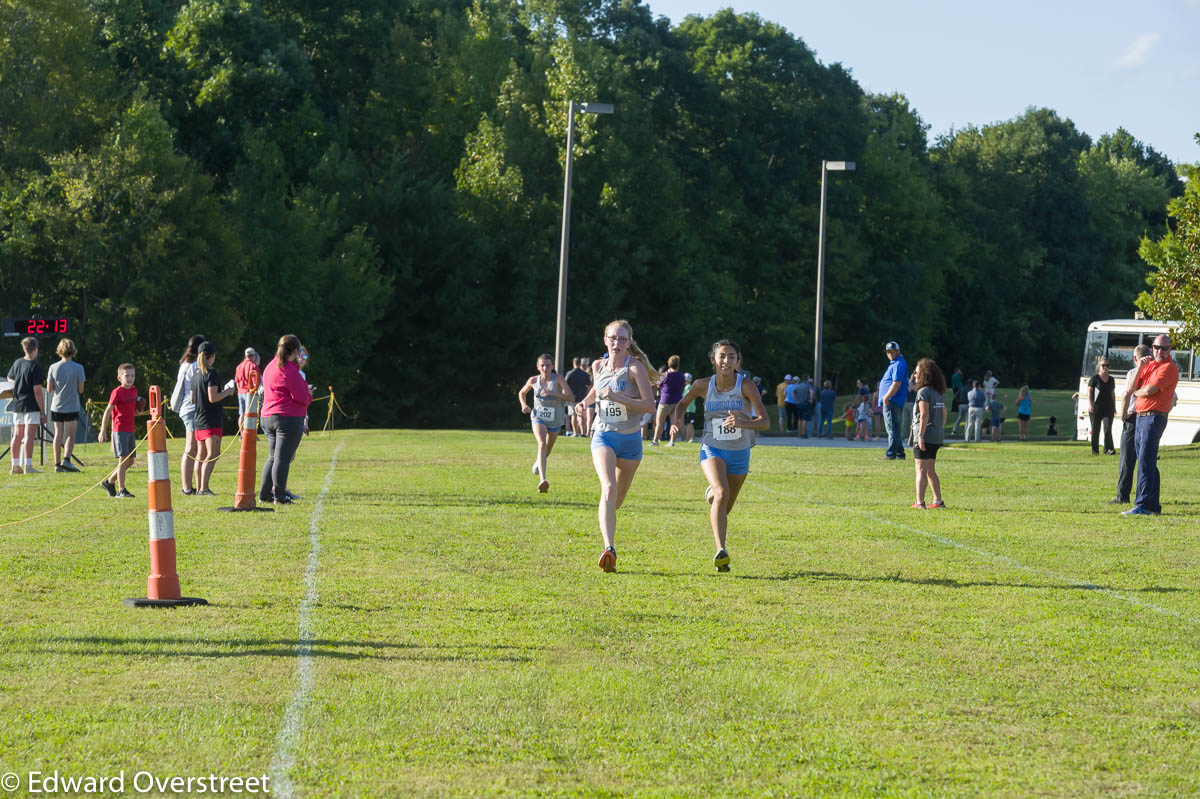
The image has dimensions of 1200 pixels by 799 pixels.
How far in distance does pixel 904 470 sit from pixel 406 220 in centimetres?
3222

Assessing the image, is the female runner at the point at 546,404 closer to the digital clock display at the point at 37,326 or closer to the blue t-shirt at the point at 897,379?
the blue t-shirt at the point at 897,379

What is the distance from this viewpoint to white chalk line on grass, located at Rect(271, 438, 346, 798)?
5574 millimetres

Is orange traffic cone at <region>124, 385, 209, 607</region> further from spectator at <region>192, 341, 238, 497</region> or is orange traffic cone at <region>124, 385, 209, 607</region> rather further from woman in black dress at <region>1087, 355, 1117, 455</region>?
woman in black dress at <region>1087, 355, 1117, 455</region>

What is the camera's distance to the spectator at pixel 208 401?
16.8m

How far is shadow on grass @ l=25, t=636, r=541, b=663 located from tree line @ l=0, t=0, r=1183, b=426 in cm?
3734

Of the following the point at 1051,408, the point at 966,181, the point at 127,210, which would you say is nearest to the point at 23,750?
the point at 127,210

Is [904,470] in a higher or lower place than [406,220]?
lower

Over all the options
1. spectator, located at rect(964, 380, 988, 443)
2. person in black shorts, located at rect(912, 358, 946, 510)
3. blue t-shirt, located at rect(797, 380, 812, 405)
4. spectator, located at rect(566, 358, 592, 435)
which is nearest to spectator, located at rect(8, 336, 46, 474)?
person in black shorts, located at rect(912, 358, 946, 510)

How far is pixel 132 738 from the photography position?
6098 mm

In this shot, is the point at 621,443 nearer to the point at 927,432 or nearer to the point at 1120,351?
the point at 927,432

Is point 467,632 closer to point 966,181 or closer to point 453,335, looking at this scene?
point 453,335

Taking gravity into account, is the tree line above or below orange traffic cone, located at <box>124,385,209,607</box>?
above

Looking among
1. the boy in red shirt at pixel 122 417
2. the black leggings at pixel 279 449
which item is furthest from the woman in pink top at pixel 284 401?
the boy in red shirt at pixel 122 417

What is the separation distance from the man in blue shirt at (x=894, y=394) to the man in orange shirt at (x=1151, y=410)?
7848 mm
